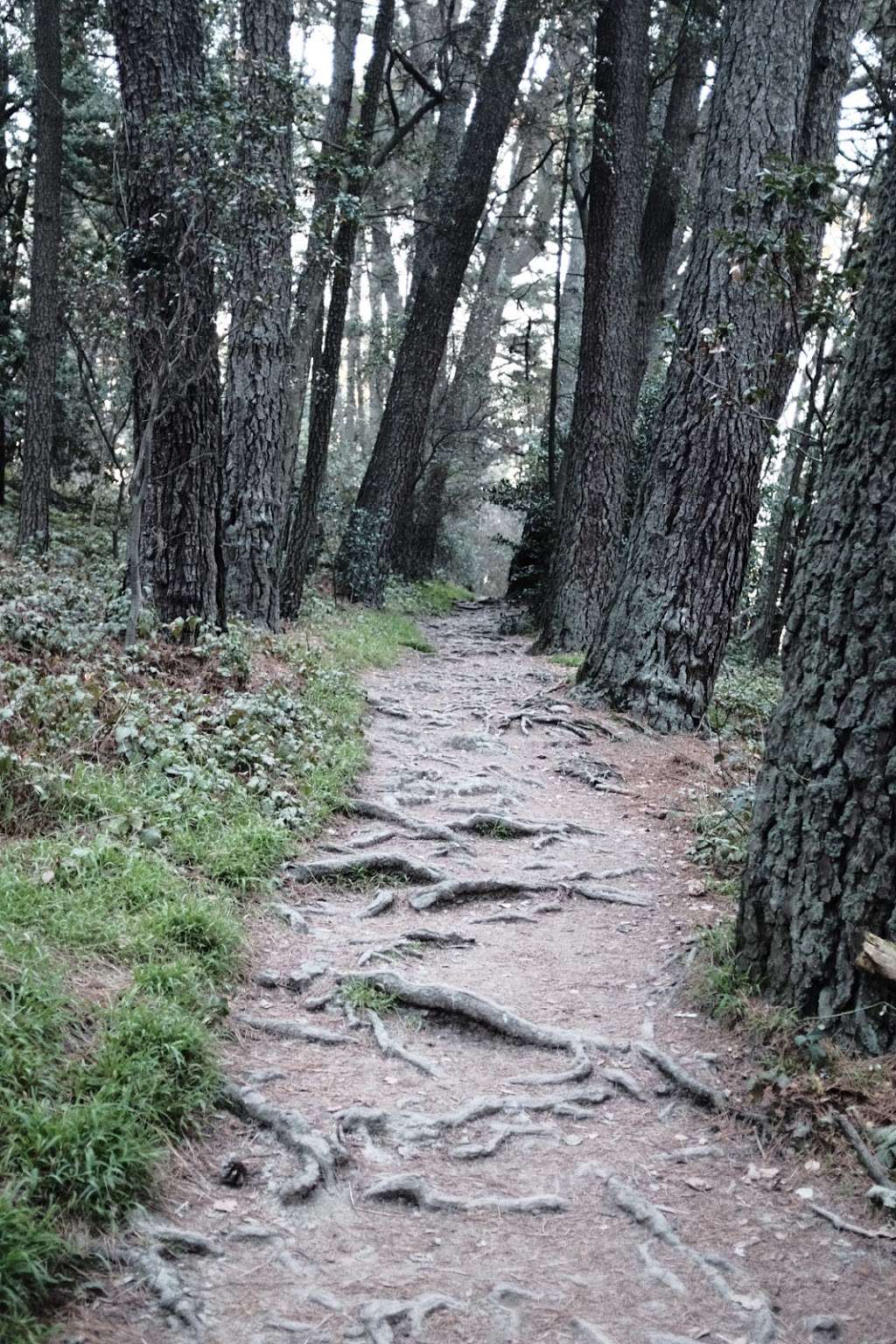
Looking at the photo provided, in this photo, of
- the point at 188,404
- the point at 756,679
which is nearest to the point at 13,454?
the point at 188,404

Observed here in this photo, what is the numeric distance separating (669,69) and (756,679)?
9891mm

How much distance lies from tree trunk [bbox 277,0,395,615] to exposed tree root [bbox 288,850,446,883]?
24.6 feet

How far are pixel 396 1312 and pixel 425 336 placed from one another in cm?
1582

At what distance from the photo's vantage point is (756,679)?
12.5m

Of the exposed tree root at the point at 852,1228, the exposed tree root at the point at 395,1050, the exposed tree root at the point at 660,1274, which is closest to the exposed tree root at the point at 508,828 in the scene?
the exposed tree root at the point at 395,1050

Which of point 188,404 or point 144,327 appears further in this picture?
point 188,404

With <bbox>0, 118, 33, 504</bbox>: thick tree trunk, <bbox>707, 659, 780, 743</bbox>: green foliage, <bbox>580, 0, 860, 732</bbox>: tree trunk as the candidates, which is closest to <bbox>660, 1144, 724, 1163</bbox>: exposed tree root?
<bbox>707, 659, 780, 743</bbox>: green foliage

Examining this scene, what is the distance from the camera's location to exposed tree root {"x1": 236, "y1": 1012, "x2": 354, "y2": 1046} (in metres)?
3.86

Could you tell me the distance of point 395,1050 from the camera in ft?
12.6

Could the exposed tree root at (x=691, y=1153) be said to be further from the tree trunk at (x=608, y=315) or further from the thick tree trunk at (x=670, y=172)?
the thick tree trunk at (x=670, y=172)

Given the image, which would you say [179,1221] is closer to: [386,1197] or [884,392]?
[386,1197]

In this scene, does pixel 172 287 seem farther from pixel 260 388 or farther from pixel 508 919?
pixel 508 919

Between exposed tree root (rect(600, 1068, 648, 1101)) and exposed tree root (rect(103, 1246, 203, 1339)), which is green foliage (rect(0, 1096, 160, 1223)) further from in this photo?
exposed tree root (rect(600, 1068, 648, 1101))

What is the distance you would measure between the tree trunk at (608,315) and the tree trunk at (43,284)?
6824 millimetres
